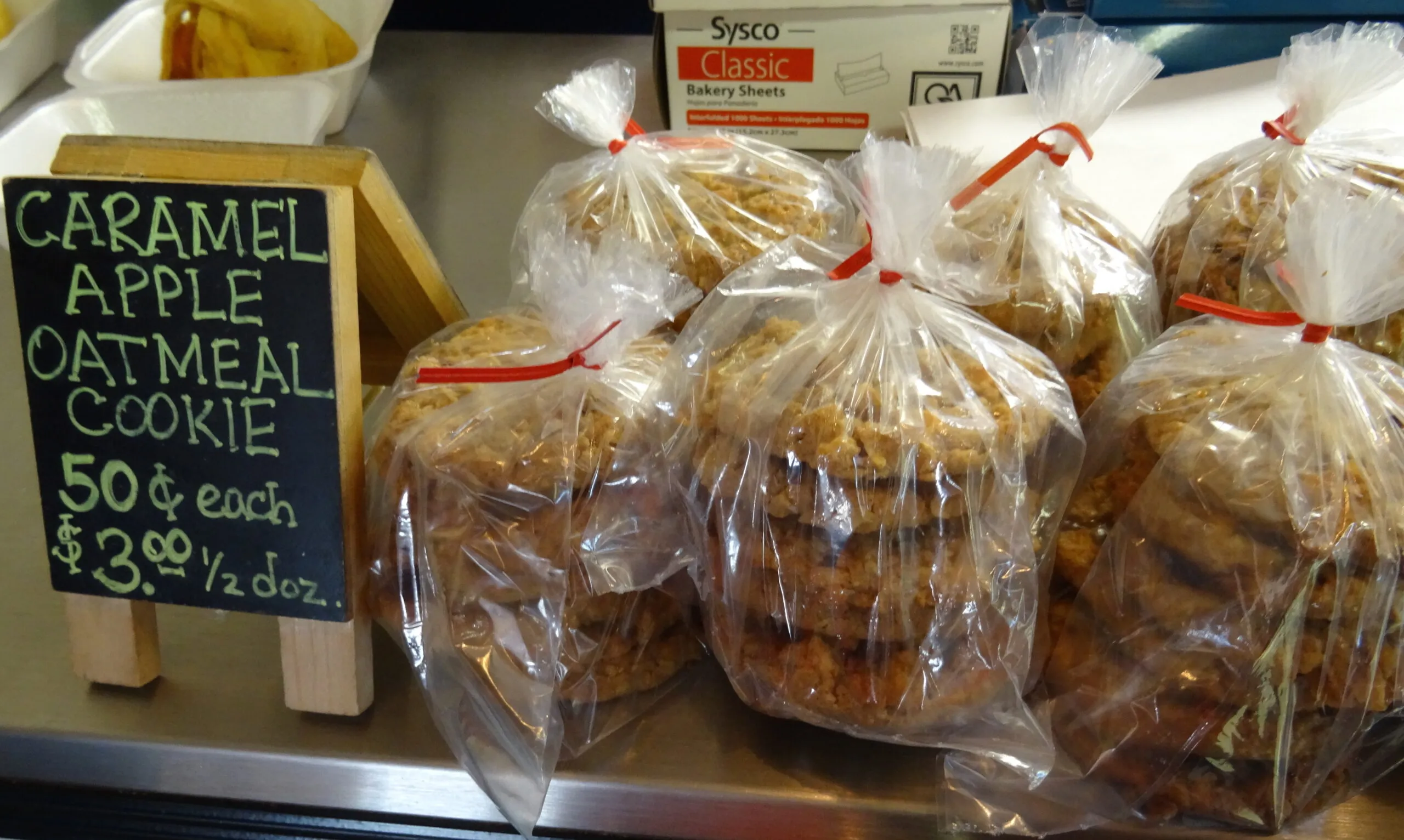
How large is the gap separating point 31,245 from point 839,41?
38.9 inches

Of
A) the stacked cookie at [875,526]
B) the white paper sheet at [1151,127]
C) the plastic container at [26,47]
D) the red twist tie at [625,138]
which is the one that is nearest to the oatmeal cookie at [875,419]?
the stacked cookie at [875,526]

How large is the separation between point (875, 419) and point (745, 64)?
2.85 ft

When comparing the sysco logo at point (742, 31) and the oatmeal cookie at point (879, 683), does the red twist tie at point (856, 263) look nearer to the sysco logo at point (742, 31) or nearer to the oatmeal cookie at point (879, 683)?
the oatmeal cookie at point (879, 683)

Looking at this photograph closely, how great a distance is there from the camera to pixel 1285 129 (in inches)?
35.5

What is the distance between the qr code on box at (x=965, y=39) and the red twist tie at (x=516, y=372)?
863 mm

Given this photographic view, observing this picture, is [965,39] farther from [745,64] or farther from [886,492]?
[886,492]

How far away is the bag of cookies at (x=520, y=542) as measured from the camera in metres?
0.72

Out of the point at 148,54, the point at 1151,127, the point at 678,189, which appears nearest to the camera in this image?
the point at 678,189

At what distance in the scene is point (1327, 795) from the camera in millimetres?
693

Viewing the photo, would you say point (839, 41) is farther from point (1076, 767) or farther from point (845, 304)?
point (1076, 767)

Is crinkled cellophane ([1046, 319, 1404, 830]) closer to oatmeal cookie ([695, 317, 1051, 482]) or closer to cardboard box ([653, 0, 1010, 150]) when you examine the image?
oatmeal cookie ([695, 317, 1051, 482])

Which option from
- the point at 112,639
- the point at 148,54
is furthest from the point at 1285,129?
the point at 148,54

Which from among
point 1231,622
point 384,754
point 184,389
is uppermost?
point 184,389

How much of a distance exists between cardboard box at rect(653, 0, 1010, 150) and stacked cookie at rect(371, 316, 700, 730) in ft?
2.42
